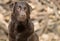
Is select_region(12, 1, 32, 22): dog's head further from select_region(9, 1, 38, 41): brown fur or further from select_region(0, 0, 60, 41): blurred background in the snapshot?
select_region(0, 0, 60, 41): blurred background

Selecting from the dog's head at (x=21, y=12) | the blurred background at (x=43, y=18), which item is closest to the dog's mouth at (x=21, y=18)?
the dog's head at (x=21, y=12)

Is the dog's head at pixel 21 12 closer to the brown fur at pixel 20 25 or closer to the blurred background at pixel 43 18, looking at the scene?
the brown fur at pixel 20 25

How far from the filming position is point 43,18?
573 centimetres

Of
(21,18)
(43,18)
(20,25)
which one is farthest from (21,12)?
(43,18)

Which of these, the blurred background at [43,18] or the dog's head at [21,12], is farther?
the blurred background at [43,18]

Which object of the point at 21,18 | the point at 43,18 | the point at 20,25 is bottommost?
the point at 43,18

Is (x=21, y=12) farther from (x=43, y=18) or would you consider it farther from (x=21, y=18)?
(x=43, y=18)

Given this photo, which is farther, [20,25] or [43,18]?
[43,18]

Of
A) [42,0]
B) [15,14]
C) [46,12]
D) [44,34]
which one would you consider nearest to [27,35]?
[15,14]

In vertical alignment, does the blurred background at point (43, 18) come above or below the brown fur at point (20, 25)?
below

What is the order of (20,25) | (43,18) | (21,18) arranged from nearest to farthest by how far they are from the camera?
(21,18), (20,25), (43,18)

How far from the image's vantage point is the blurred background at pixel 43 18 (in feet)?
16.7

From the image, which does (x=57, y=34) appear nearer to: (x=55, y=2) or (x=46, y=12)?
(x=46, y=12)

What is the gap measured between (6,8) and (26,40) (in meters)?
2.55
